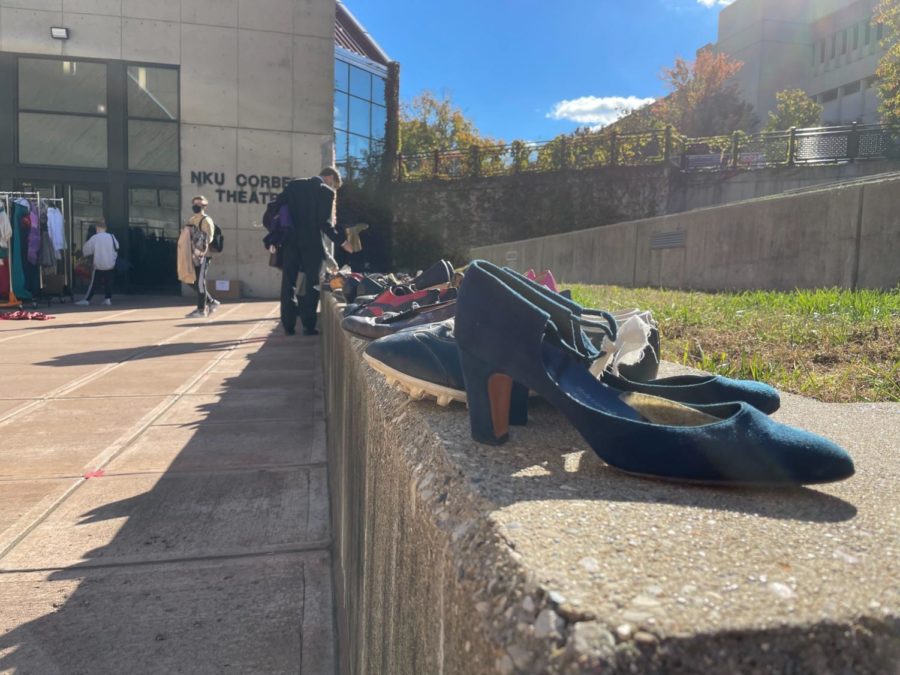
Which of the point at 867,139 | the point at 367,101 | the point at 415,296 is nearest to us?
the point at 415,296

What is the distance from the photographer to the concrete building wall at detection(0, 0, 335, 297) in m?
13.7

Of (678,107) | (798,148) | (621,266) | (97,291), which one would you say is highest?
(678,107)

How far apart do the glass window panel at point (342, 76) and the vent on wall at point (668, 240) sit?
16.1 metres

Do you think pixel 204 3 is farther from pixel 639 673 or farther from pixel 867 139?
pixel 867 139

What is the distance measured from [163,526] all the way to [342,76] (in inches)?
898

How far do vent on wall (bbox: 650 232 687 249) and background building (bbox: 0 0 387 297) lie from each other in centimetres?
776

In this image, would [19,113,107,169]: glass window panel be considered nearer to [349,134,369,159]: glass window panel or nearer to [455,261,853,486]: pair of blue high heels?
[349,134,369,159]: glass window panel

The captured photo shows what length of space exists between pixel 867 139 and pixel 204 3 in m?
18.7

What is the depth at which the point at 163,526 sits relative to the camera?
2.38m

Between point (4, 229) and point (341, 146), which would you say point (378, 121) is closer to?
point (341, 146)

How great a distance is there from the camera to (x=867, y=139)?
18875mm

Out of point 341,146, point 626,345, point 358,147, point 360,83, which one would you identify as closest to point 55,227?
point 626,345

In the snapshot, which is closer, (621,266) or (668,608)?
(668,608)

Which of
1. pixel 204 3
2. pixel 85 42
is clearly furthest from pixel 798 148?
pixel 85 42
